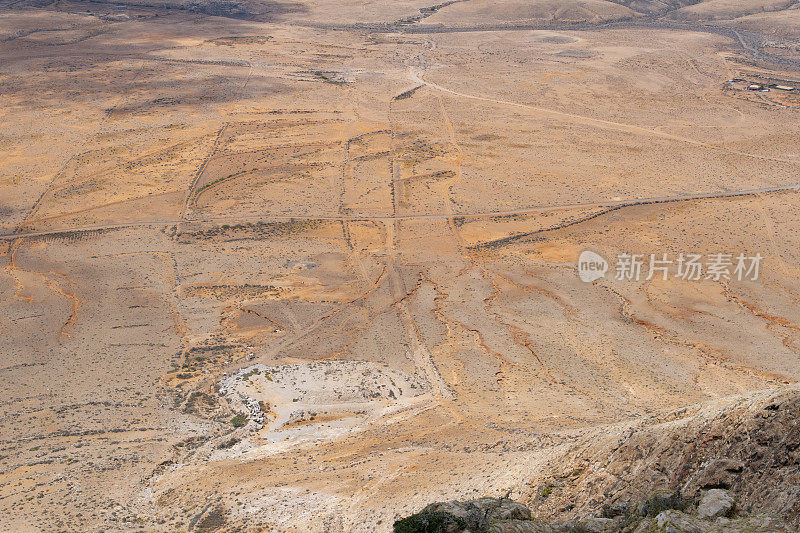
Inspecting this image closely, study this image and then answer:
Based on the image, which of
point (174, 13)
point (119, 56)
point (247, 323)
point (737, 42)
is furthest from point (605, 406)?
point (174, 13)

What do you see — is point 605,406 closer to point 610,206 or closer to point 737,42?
point 610,206

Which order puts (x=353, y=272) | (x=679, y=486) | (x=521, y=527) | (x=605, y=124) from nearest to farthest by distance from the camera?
(x=521, y=527) < (x=679, y=486) < (x=353, y=272) < (x=605, y=124)

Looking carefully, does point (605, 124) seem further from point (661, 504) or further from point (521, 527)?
point (521, 527)

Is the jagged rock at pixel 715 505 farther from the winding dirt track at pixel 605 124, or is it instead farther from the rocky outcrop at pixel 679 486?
the winding dirt track at pixel 605 124

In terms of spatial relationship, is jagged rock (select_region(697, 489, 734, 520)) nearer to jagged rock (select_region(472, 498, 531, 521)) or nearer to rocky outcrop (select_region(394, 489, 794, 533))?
rocky outcrop (select_region(394, 489, 794, 533))

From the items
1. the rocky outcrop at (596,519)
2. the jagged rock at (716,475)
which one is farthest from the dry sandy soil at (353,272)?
the jagged rock at (716,475)

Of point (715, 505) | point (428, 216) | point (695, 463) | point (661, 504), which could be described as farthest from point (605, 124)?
point (715, 505)
